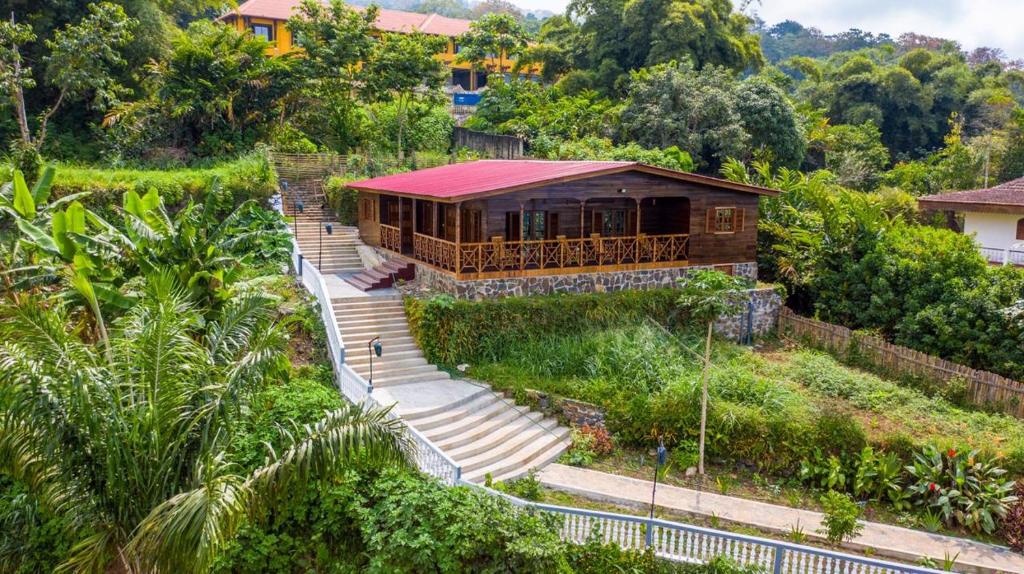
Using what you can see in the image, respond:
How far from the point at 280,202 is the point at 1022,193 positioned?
23590 millimetres

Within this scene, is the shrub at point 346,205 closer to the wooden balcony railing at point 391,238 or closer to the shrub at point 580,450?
the wooden balcony railing at point 391,238

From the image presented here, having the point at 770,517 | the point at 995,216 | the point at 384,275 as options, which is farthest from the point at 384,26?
the point at 770,517

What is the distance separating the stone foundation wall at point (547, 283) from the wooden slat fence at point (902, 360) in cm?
301

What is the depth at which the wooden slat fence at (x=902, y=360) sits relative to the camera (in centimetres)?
1600

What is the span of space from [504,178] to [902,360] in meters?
10.5

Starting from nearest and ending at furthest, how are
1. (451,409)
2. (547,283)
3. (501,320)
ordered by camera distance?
(451,409) < (501,320) < (547,283)

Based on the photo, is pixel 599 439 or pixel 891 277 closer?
pixel 599 439

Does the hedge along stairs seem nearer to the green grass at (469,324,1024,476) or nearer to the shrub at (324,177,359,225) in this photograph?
the green grass at (469,324,1024,476)

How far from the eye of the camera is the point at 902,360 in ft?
58.8

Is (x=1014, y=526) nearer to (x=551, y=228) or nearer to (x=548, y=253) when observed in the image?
(x=548, y=253)

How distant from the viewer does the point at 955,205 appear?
24.1 meters

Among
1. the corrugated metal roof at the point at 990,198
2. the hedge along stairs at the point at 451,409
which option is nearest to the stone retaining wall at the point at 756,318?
the hedge along stairs at the point at 451,409

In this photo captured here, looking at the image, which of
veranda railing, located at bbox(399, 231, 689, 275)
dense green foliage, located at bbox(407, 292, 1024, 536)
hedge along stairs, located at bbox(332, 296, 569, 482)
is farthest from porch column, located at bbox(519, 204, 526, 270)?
hedge along stairs, located at bbox(332, 296, 569, 482)

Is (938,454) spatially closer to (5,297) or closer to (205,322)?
(205,322)
